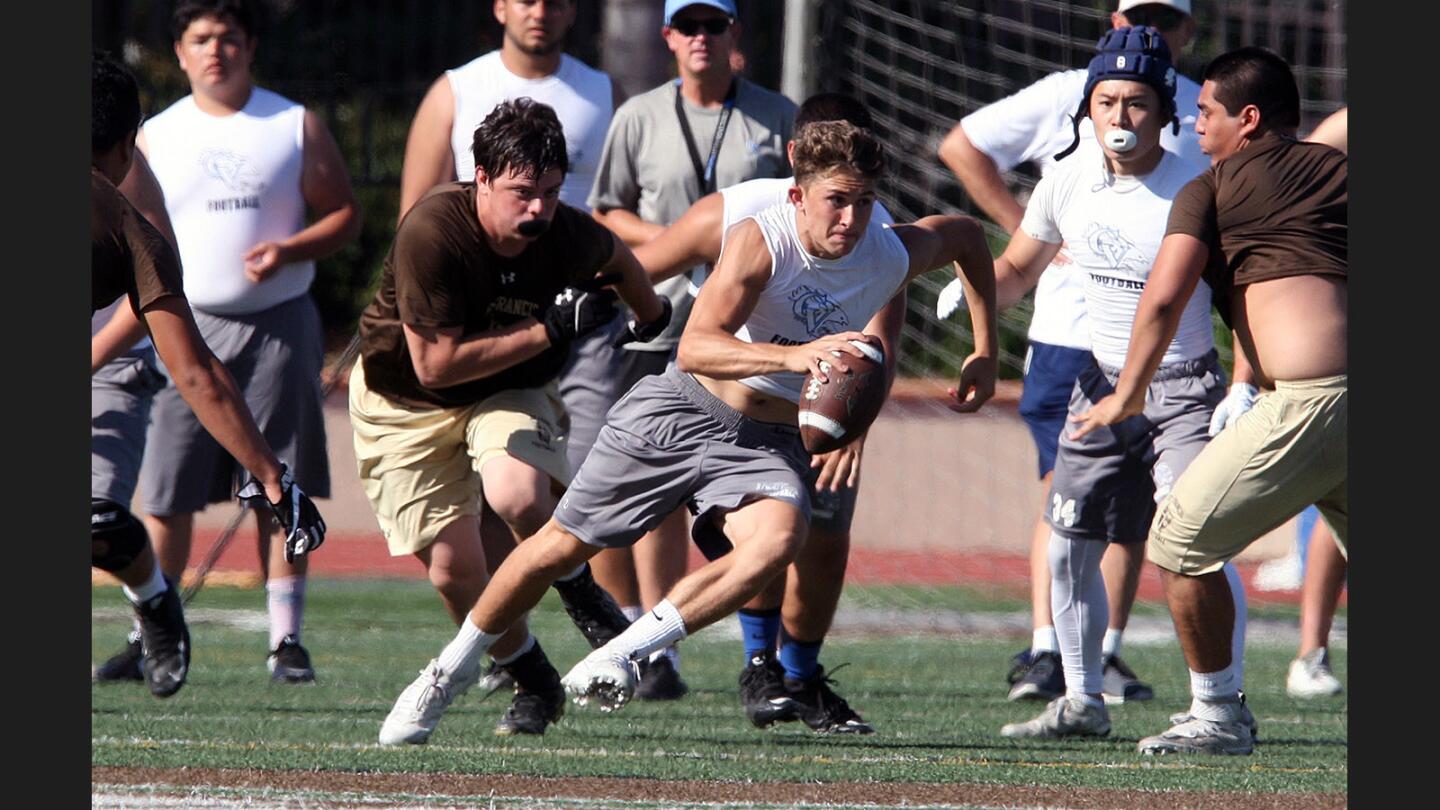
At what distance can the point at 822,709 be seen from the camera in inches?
245

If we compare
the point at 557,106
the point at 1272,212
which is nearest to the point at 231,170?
the point at 557,106

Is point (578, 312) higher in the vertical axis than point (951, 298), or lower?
higher

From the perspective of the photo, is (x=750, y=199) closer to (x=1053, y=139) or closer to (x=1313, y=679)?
(x=1053, y=139)

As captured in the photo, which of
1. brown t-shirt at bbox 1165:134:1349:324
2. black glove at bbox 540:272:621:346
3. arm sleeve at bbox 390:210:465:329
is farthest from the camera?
arm sleeve at bbox 390:210:465:329

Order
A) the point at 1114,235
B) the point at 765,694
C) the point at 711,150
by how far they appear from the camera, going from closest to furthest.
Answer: the point at 765,694 < the point at 1114,235 < the point at 711,150

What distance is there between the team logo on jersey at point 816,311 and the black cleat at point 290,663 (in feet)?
8.67

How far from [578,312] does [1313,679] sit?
3.22 meters

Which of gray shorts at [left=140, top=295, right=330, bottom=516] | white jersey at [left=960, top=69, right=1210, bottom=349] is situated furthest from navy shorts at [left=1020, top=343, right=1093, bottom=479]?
gray shorts at [left=140, top=295, right=330, bottom=516]

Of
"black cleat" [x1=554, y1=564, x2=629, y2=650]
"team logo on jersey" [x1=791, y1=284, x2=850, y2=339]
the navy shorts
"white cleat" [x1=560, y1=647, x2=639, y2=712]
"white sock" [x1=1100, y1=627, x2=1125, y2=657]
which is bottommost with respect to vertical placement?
"white sock" [x1=1100, y1=627, x2=1125, y2=657]

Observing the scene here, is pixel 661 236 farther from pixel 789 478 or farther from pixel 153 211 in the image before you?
pixel 153 211

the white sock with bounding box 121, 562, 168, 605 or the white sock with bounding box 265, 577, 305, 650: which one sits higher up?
the white sock with bounding box 121, 562, 168, 605

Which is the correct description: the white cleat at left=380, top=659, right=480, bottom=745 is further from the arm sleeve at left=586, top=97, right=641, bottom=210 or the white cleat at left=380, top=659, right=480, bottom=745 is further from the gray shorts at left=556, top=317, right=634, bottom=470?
the arm sleeve at left=586, top=97, right=641, bottom=210

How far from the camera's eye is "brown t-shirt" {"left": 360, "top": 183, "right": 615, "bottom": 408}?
5.88 m

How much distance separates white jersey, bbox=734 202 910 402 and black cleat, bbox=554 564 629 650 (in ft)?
3.32
